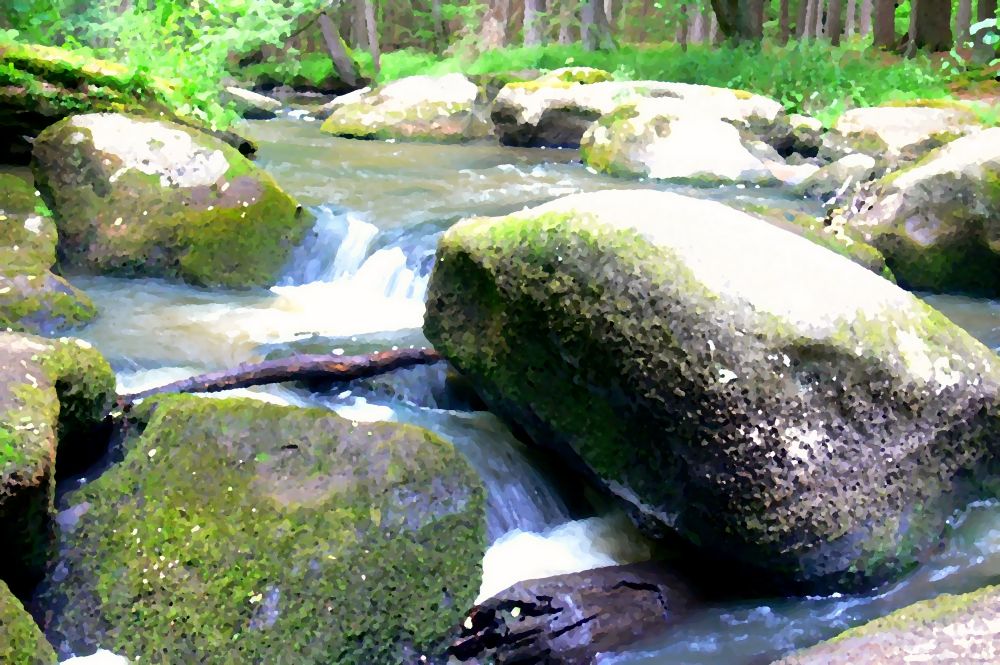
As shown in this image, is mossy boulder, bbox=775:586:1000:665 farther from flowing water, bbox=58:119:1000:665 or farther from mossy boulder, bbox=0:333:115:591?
mossy boulder, bbox=0:333:115:591

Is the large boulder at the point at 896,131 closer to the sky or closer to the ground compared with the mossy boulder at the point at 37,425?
closer to the sky

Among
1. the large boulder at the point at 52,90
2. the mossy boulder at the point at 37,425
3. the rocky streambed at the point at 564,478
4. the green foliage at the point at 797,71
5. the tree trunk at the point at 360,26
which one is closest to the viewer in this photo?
the mossy boulder at the point at 37,425

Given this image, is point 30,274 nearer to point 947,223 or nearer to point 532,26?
point 947,223

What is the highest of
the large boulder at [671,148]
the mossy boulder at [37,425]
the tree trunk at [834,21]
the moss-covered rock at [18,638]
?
the tree trunk at [834,21]

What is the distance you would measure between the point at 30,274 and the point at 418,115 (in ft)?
32.3

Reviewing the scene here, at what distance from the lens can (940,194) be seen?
20.5 ft

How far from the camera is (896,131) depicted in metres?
10.3

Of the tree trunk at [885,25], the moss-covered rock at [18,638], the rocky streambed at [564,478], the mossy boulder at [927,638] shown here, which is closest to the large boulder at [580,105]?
the tree trunk at [885,25]

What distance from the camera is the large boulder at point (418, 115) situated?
14203 millimetres

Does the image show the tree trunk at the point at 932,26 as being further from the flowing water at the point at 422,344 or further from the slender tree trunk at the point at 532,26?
the flowing water at the point at 422,344

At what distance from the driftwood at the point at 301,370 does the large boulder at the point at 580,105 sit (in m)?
8.15

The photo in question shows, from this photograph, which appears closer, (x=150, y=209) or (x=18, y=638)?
(x=18, y=638)

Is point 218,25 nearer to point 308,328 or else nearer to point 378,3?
point 308,328

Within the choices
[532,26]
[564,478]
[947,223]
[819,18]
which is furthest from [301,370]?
[819,18]
